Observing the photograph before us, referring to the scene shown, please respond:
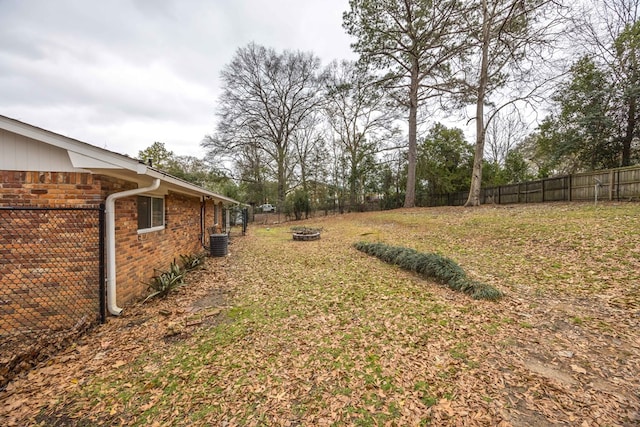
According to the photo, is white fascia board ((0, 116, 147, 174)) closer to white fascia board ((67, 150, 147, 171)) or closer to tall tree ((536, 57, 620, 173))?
white fascia board ((67, 150, 147, 171))

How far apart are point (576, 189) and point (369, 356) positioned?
619 inches

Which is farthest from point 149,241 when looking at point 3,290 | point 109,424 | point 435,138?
point 435,138

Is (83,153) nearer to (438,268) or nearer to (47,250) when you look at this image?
(47,250)

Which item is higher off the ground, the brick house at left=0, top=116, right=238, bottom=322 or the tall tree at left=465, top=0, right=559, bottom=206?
the tall tree at left=465, top=0, right=559, bottom=206

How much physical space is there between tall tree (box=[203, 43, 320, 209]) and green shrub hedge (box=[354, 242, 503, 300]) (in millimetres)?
18316

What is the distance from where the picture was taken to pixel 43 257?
3.48m

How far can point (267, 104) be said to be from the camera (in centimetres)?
2292

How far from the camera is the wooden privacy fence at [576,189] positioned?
10.0 m

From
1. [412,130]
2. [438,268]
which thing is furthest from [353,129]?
[438,268]

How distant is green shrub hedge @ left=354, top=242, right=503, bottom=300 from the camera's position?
14.6 ft

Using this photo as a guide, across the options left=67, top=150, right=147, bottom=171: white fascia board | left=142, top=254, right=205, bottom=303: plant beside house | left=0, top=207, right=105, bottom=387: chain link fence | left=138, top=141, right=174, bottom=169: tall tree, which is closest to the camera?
left=0, top=207, right=105, bottom=387: chain link fence

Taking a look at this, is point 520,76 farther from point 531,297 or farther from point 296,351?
point 296,351

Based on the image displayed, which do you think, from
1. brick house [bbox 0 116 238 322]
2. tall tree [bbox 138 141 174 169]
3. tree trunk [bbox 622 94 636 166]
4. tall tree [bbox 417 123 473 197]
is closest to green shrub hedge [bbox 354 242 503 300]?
brick house [bbox 0 116 238 322]

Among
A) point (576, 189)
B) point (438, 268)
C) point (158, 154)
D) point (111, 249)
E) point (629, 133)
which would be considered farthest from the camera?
point (158, 154)
